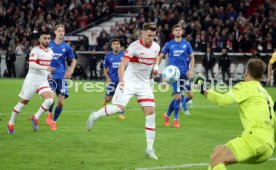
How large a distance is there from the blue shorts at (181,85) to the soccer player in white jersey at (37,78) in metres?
3.51

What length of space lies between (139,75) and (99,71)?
25.7m

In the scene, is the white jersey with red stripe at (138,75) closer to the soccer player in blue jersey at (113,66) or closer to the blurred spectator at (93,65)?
the soccer player in blue jersey at (113,66)

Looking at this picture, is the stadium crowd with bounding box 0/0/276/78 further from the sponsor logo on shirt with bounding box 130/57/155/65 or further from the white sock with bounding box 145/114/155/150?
the white sock with bounding box 145/114/155/150

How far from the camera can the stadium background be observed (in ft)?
32.8

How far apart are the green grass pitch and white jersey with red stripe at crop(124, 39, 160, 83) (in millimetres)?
1368

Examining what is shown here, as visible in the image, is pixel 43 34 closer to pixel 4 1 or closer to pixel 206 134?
pixel 206 134

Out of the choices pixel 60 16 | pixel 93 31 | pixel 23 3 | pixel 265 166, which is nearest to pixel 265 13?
pixel 93 31

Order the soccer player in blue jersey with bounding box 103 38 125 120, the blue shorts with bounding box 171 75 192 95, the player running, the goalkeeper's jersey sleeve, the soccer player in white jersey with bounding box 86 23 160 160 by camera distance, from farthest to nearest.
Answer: the soccer player in blue jersey with bounding box 103 38 125 120, the blue shorts with bounding box 171 75 192 95, the soccer player in white jersey with bounding box 86 23 160 160, the goalkeeper's jersey sleeve, the player running

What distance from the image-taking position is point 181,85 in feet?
49.5

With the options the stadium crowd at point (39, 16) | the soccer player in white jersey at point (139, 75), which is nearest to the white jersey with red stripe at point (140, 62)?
the soccer player in white jersey at point (139, 75)

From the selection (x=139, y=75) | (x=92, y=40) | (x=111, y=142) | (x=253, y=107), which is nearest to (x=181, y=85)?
(x=111, y=142)

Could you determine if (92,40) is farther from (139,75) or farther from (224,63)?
(139,75)

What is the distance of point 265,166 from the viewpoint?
9.42 metres

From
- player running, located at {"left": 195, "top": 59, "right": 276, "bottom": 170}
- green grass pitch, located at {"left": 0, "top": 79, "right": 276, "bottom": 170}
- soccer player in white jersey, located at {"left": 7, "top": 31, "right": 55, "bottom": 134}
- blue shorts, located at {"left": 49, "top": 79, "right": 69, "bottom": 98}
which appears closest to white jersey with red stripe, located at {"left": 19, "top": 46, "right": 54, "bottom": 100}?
soccer player in white jersey, located at {"left": 7, "top": 31, "right": 55, "bottom": 134}
